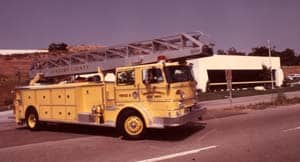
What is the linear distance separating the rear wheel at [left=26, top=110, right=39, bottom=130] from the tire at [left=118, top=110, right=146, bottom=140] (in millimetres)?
4700

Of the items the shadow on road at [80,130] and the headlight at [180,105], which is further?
the shadow on road at [80,130]

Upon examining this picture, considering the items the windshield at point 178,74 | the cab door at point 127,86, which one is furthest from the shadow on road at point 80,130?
the windshield at point 178,74

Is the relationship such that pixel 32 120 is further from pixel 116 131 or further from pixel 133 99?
pixel 133 99

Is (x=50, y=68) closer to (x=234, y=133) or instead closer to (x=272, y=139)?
(x=234, y=133)

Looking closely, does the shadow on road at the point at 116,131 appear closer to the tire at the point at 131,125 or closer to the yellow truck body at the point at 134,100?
the tire at the point at 131,125

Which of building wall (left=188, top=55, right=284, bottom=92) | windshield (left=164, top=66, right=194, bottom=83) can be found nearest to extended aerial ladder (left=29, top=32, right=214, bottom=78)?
windshield (left=164, top=66, right=194, bottom=83)

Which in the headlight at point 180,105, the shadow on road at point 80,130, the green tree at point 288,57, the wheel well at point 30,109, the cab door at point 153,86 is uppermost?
the green tree at point 288,57

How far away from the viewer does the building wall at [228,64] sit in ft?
178

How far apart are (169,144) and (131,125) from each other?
161 centimetres

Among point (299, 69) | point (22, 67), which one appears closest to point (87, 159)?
point (22, 67)

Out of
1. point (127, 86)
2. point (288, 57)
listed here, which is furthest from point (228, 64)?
point (288, 57)

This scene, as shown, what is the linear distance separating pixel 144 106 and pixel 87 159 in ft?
11.4

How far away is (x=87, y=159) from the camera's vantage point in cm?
1065

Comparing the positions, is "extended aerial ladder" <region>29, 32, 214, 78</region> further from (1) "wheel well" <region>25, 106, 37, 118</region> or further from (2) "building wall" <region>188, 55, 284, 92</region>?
(2) "building wall" <region>188, 55, 284, 92</region>
